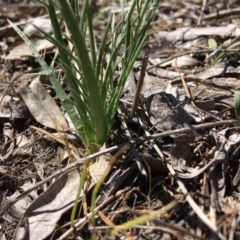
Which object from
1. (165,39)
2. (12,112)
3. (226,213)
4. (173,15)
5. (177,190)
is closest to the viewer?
(226,213)

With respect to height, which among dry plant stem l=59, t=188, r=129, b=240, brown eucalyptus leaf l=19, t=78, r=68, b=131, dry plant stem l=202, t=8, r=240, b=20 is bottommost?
dry plant stem l=59, t=188, r=129, b=240

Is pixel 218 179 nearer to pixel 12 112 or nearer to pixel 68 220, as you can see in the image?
pixel 68 220

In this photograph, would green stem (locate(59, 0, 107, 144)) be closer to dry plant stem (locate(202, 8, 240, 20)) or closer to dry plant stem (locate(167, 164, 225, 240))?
dry plant stem (locate(167, 164, 225, 240))

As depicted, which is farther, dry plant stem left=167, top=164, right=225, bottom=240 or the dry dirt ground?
the dry dirt ground

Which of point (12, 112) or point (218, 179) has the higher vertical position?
point (12, 112)

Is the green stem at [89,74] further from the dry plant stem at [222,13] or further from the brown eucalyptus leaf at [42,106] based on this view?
the dry plant stem at [222,13]

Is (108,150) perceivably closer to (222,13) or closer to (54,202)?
(54,202)

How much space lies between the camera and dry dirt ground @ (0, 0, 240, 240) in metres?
1.11

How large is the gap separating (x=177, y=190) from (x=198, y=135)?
0.69 ft

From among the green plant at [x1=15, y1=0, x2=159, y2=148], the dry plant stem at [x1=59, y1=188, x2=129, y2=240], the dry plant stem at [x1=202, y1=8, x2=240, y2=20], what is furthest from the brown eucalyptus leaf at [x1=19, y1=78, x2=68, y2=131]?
the dry plant stem at [x1=202, y1=8, x2=240, y2=20]

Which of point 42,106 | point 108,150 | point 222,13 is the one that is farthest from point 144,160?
point 222,13

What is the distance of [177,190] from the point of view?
119cm

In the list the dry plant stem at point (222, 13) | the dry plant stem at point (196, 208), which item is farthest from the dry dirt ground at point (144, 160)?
the dry plant stem at point (222, 13)

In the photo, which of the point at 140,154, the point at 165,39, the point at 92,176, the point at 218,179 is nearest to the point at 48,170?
the point at 92,176
